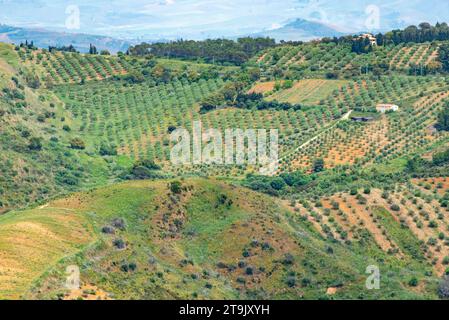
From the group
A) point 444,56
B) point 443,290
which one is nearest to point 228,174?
point 444,56

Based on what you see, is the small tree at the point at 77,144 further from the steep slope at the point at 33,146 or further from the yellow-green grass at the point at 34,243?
the yellow-green grass at the point at 34,243

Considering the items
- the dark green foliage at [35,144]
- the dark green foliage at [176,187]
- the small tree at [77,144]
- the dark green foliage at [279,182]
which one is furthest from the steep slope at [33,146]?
the dark green foliage at [176,187]


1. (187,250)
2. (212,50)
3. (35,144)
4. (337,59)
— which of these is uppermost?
(212,50)

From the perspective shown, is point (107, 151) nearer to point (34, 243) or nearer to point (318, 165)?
point (318, 165)

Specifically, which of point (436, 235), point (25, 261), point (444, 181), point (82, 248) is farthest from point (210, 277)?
point (444, 181)

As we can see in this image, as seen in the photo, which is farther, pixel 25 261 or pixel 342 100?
pixel 342 100

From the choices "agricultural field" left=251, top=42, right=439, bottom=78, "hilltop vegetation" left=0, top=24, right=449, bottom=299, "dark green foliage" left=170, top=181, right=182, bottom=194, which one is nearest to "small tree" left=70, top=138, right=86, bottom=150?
"hilltop vegetation" left=0, top=24, right=449, bottom=299
